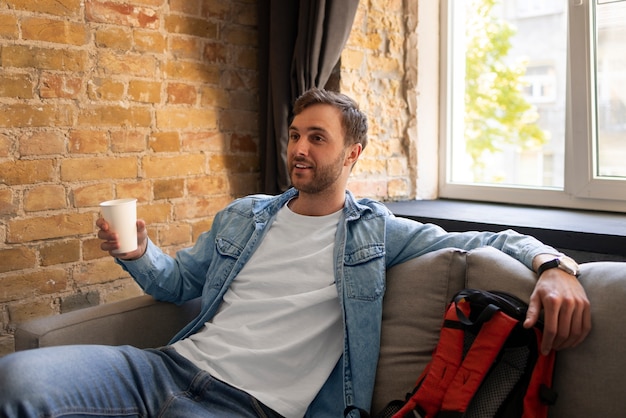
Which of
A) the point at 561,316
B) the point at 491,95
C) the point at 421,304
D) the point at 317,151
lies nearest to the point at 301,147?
the point at 317,151

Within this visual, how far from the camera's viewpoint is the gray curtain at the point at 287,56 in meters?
2.60

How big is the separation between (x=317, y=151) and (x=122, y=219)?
24.7 inches

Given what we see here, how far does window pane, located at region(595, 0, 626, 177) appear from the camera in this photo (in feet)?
8.01

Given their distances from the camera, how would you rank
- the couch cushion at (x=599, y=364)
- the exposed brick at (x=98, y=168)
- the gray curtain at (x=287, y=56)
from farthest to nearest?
the gray curtain at (x=287, y=56), the exposed brick at (x=98, y=168), the couch cushion at (x=599, y=364)

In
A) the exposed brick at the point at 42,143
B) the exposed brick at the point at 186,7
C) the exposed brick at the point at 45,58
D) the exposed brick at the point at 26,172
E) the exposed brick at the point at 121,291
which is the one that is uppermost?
the exposed brick at the point at 186,7

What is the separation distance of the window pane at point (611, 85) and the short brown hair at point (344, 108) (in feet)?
3.40

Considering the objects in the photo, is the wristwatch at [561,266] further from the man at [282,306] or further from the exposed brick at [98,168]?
the exposed brick at [98,168]

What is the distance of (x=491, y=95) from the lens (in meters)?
2.89

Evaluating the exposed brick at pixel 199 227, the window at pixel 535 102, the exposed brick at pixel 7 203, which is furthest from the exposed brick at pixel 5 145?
the window at pixel 535 102

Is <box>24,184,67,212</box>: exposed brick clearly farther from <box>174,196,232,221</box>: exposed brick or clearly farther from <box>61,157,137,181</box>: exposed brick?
<box>174,196,232,221</box>: exposed brick

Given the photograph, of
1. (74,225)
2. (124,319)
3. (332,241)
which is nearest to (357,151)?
(332,241)

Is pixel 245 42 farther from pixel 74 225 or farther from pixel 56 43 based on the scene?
pixel 74 225

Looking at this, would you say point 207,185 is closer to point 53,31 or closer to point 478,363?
point 53,31

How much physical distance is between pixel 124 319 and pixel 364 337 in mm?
697
